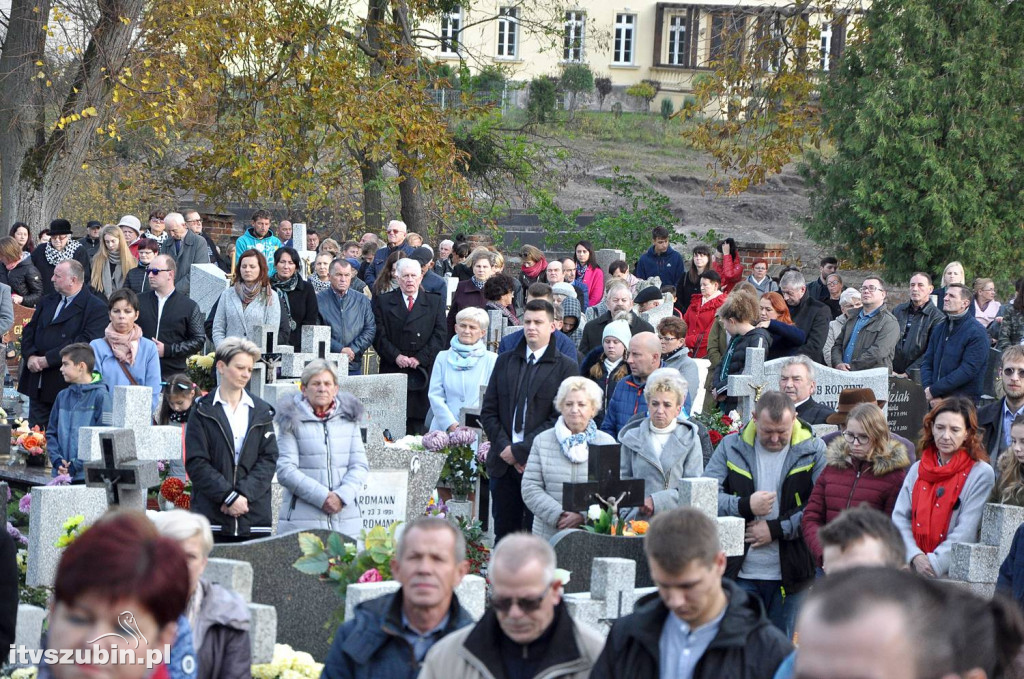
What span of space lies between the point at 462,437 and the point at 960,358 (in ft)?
12.4

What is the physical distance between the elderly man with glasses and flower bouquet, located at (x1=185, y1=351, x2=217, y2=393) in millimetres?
4919

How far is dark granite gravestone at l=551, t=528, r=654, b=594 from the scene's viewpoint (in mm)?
6289

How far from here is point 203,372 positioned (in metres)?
10.5

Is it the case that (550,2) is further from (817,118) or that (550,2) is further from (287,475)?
(287,475)

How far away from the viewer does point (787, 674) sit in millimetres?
3420

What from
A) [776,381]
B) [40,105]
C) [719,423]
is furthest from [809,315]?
[40,105]

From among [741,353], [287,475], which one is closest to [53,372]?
[287,475]

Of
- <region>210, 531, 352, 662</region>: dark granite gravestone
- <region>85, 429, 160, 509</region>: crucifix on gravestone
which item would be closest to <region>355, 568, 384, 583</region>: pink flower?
<region>210, 531, 352, 662</region>: dark granite gravestone

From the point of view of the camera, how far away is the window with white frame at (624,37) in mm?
51406

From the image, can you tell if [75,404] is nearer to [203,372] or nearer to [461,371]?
[203,372]

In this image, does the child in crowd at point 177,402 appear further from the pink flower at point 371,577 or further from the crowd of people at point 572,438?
the pink flower at point 371,577

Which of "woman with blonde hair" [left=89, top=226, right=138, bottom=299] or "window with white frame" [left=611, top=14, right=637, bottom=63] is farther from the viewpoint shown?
"window with white frame" [left=611, top=14, right=637, bottom=63]

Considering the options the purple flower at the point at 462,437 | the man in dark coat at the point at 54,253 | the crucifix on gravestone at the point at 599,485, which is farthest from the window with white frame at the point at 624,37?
the crucifix on gravestone at the point at 599,485

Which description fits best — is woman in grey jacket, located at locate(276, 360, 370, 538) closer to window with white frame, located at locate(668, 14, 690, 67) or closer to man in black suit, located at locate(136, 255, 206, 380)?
man in black suit, located at locate(136, 255, 206, 380)
